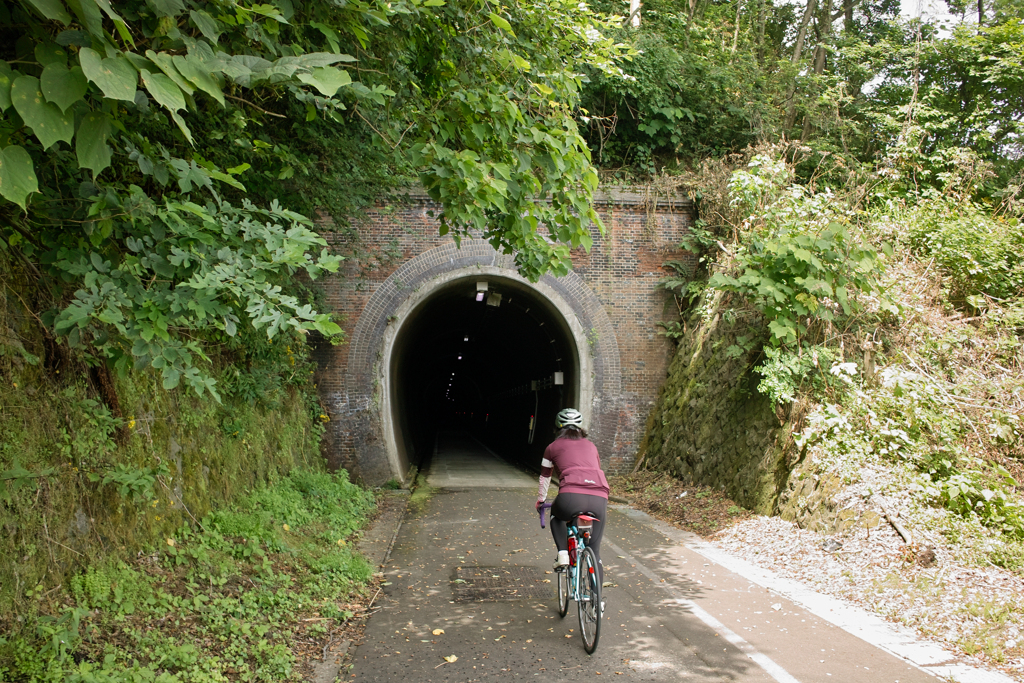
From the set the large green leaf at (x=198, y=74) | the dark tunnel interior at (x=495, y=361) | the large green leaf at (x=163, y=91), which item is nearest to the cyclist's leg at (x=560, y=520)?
the large green leaf at (x=198, y=74)

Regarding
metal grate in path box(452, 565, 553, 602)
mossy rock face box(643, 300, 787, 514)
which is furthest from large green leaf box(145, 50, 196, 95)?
mossy rock face box(643, 300, 787, 514)

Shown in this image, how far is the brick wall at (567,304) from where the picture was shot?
1359cm

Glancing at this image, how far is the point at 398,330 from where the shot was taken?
14.1m

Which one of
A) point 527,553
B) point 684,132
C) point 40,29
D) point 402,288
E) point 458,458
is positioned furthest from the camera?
point 458,458

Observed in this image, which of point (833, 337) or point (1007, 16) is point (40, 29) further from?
point (1007, 16)

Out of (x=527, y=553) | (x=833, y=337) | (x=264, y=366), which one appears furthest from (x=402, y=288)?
(x=833, y=337)

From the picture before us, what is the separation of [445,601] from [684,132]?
41.7ft

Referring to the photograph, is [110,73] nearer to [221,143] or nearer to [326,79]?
[326,79]

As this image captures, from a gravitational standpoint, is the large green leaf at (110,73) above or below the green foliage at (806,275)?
below

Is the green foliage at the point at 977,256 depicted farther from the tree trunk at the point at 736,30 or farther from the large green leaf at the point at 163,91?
the large green leaf at the point at 163,91

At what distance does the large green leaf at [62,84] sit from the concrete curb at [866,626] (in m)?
5.52

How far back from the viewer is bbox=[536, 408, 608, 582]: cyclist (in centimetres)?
554

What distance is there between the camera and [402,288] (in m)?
13.8

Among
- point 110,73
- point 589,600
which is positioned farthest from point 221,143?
point 589,600
